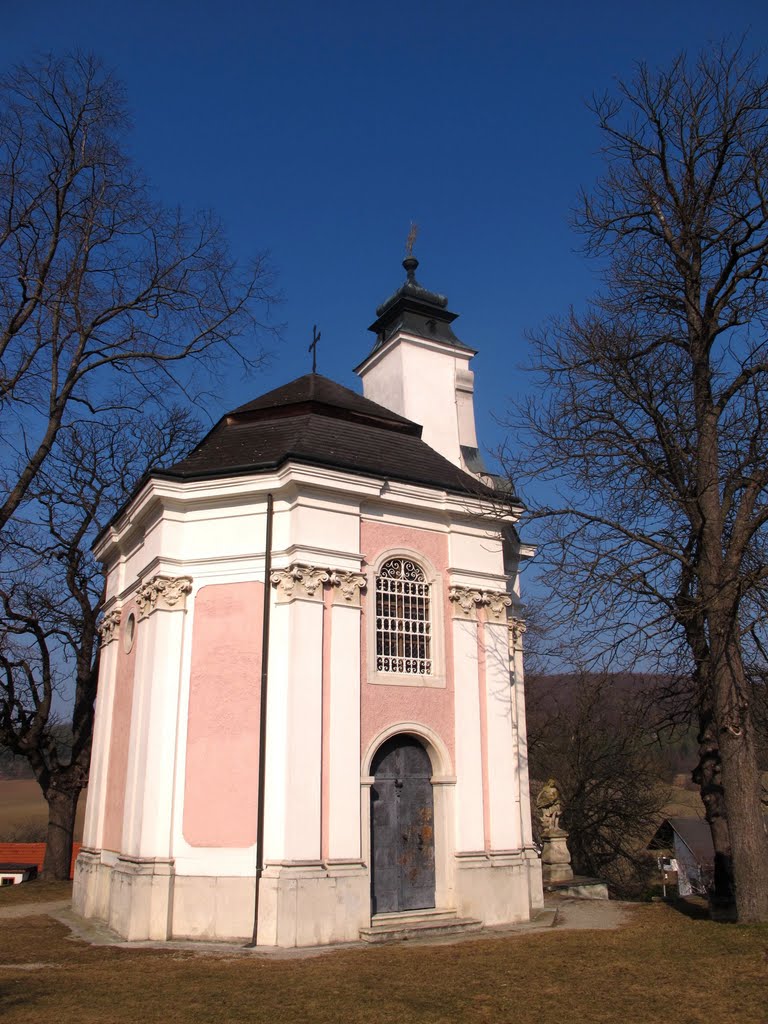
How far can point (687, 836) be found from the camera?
40844 millimetres

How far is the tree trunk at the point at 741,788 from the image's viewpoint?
38.1ft

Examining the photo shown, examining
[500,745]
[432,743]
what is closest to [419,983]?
[432,743]

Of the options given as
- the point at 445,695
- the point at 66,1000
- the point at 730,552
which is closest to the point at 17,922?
the point at 66,1000

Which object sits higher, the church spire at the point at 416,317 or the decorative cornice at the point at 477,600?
the church spire at the point at 416,317

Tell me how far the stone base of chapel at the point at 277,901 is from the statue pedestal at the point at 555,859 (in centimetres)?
569

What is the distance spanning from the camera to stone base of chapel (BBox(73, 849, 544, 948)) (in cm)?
1129

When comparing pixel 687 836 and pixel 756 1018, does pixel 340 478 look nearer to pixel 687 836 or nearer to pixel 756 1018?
pixel 756 1018

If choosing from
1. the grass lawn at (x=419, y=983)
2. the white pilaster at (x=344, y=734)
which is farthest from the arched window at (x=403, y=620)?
the grass lawn at (x=419, y=983)

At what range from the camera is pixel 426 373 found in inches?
828

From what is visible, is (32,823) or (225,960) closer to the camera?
(225,960)

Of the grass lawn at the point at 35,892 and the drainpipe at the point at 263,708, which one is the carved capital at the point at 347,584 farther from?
the grass lawn at the point at 35,892

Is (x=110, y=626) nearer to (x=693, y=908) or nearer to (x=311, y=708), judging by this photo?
(x=311, y=708)

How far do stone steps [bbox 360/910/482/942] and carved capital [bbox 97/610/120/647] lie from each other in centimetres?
779

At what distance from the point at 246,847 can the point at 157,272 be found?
1045 cm
